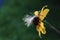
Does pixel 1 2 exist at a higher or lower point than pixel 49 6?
higher

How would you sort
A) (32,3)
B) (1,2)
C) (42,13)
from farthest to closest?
(1,2), (32,3), (42,13)

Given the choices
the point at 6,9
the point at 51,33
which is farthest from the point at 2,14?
the point at 51,33

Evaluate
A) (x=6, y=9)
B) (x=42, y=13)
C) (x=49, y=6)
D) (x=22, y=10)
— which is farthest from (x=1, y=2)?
(x=42, y=13)

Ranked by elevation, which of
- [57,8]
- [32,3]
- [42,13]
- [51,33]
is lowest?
[42,13]

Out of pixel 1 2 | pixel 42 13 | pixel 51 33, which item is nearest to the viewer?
pixel 42 13

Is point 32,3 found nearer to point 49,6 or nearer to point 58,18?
point 49,6

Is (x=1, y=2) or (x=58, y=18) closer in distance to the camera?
(x=58, y=18)

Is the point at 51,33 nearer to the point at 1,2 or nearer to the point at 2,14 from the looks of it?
the point at 2,14
